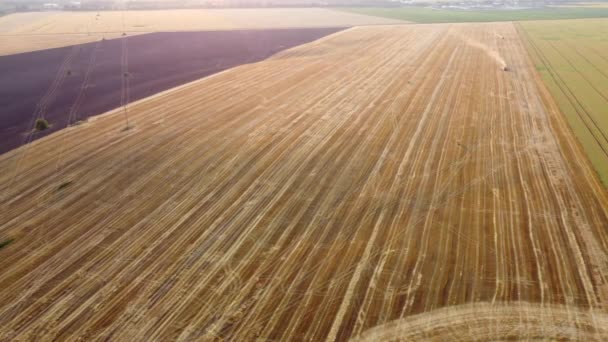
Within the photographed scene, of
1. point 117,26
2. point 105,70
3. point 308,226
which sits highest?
point 117,26

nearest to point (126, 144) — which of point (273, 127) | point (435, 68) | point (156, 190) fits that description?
point (156, 190)

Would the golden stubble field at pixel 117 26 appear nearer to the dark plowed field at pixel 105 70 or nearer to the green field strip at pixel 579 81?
the dark plowed field at pixel 105 70

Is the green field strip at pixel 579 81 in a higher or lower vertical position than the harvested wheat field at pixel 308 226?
higher

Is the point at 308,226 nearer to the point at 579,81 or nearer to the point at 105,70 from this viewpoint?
the point at 579,81

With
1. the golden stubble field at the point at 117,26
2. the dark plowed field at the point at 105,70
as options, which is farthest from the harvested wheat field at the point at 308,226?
the golden stubble field at the point at 117,26

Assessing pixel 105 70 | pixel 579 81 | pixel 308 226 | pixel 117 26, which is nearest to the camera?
pixel 308 226

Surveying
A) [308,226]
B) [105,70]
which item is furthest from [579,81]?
[105,70]
